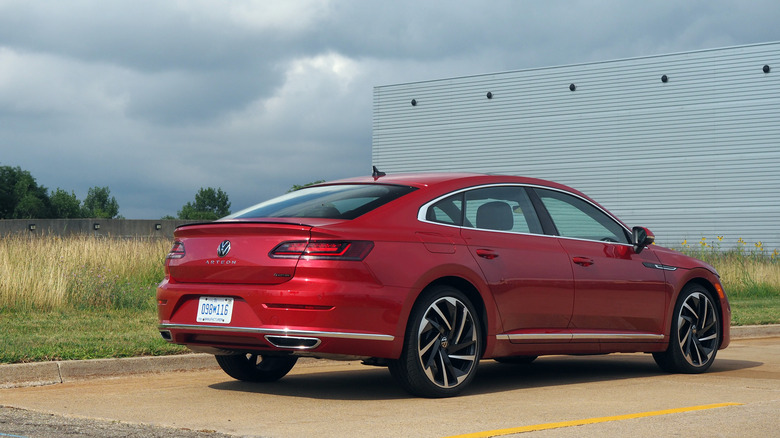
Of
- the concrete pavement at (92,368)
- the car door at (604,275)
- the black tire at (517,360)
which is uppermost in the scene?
the car door at (604,275)

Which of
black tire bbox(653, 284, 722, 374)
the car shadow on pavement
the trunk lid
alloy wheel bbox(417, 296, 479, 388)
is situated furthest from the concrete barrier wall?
alloy wheel bbox(417, 296, 479, 388)

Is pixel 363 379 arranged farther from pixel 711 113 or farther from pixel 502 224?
pixel 711 113

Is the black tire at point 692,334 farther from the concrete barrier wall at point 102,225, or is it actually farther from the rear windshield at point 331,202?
the concrete barrier wall at point 102,225

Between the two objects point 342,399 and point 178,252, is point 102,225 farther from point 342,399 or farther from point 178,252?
point 342,399

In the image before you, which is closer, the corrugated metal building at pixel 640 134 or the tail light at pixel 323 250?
the tail light at pixel 323 250

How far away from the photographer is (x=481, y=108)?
47.5 meters

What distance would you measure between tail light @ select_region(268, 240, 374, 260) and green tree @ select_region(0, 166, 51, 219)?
364ft

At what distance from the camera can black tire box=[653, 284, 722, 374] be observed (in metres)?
8.87

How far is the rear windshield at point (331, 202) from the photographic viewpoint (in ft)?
23.0

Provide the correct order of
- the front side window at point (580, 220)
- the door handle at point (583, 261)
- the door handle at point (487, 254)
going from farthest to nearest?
the front side window at point (580, 220) → the door handle at point (583, 261) → the door handle at point (487, 254)

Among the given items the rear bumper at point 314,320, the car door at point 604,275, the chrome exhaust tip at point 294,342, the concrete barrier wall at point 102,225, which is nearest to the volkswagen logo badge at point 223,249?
the rear bumper at point 314,320

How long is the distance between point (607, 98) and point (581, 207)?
119ft

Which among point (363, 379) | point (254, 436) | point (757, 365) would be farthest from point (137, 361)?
point (757, 365)

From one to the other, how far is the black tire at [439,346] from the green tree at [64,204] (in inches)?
4689
